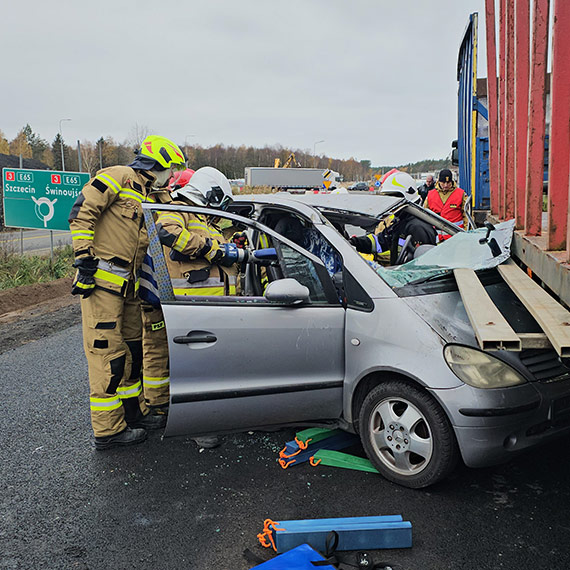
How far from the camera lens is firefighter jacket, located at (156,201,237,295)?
12.1 feet

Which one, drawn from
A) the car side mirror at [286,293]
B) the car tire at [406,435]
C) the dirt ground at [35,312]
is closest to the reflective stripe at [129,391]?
the car side mirror at [286,293]

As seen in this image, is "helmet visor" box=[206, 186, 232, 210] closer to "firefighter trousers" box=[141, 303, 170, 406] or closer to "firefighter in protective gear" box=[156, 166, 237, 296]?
"firefighter in protective gear" box=[156, 166, 237, 296]

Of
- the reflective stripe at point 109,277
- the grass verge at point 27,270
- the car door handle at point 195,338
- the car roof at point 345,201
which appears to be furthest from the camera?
the grass verge at point 27,270

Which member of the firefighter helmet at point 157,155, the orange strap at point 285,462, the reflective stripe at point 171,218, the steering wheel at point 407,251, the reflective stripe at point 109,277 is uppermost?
the firefighter helmet at point 157,155

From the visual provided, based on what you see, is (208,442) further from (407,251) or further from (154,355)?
(407,251)

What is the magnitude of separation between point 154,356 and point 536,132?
291 centimetres

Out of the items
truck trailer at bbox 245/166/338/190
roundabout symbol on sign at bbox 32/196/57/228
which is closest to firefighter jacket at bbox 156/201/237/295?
roundabout symbol on sign at bbox 32/196/57/228

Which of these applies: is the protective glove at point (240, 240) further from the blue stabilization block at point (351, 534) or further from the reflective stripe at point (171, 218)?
the blue stabilization block at point (351, 534)

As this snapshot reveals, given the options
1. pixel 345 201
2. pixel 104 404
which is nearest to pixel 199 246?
pixel 104 404

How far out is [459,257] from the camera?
3.69 metres

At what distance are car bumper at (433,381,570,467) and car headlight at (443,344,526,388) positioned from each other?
0.04m

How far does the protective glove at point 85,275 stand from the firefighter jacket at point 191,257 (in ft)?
1.58

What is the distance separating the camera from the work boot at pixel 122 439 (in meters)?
3.64

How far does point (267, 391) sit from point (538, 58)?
2.37 m
